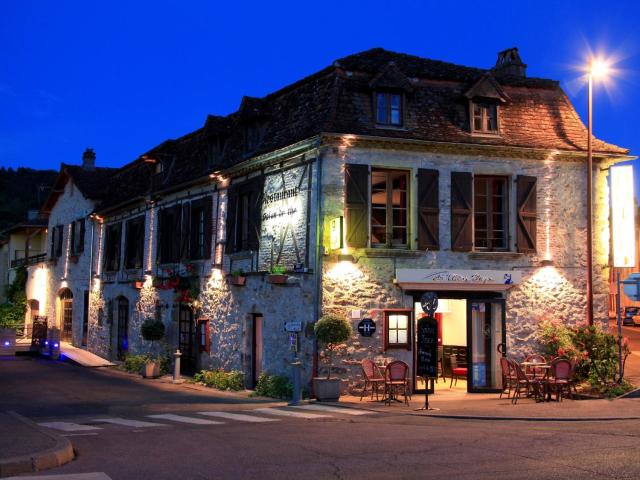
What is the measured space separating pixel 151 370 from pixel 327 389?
9464 millimetres

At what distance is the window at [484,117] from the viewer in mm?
19297

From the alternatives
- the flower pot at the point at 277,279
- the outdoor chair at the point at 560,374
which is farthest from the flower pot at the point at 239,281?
the outdoor chair at the point at 560,374

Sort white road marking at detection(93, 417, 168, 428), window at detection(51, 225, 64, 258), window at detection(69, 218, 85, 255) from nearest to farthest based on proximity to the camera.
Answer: white road marking at detection(93, 417, 168, 428) → window at detection(69, 218, 85, 255) → window at detection(51, 225, 64, 258)

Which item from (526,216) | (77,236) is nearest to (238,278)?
(526,216)

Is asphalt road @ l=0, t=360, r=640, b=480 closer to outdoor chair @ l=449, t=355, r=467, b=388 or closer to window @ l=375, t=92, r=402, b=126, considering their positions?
outdoor chair @ l=449, t=355, r=467, b=388

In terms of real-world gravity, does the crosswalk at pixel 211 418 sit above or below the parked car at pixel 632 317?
below

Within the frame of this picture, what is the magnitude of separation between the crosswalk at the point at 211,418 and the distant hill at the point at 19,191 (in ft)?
196

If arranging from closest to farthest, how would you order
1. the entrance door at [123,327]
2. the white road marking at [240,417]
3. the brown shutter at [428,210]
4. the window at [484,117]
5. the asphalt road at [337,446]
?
the asphalt road at [337,446] → the white road marking at [240,417] → the brown shutter at [428,210] → the window at [484,117] → the entrance door at [123,327]

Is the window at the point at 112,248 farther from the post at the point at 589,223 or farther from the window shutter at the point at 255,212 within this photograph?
the post at the point at 589,223

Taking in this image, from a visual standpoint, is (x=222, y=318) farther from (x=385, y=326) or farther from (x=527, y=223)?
(x=527, y=223)

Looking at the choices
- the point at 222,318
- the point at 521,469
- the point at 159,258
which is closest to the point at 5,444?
the point at 521,469

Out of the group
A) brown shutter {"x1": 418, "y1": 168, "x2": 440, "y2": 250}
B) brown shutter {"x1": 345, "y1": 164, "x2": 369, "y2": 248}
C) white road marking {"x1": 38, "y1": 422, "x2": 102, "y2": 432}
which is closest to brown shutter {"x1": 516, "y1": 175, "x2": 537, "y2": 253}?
brown shutter {"x1": 418, "y1": 168, "x2": 440, "y2": 250}

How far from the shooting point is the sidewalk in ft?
46.9

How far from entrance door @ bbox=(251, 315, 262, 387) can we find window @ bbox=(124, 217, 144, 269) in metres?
9.23
